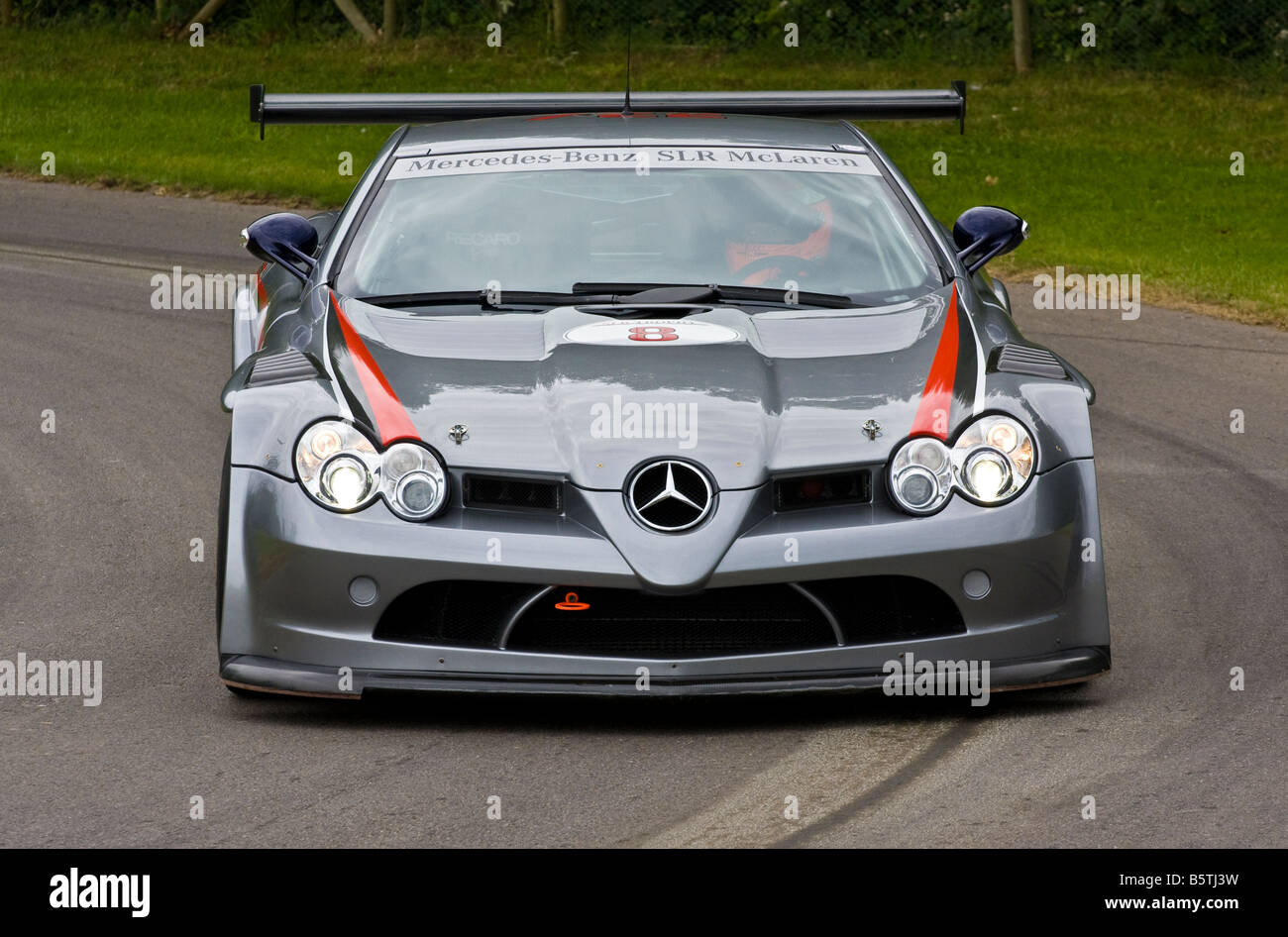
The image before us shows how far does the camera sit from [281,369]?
209 inches

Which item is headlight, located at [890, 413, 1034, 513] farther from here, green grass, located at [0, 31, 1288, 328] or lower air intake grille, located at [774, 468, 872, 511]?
green grass, located at [0, 31, 1288, 328]

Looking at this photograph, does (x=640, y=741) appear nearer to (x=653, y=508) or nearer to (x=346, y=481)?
(x=653, y=508)

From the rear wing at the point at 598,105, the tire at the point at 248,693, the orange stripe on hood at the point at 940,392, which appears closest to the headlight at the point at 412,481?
the tire at the point at 248,693

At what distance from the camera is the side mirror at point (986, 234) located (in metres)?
6.25

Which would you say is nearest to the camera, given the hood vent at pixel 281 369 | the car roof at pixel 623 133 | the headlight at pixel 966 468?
the headlight at pixel 966 468

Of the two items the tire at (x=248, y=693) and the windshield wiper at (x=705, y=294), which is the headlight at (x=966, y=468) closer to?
the windshield wiper at (x=705, y=294)

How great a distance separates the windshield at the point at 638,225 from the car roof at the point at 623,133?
0.08 m

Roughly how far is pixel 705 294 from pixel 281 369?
1219mm

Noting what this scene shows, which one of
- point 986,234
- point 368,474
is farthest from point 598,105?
point 368,474

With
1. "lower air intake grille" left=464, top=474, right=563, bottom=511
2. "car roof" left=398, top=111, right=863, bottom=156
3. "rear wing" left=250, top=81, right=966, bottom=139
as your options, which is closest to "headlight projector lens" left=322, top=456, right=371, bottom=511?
"lower air intake grille" left=464, top=474, right=563, bottom=511

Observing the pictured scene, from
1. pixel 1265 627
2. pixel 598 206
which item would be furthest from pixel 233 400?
pixel 1265 627

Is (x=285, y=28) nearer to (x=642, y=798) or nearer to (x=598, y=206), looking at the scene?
(x=598, y=206)

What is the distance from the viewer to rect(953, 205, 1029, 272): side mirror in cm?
625

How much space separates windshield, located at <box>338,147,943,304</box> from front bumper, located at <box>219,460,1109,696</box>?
Result: 118cm
